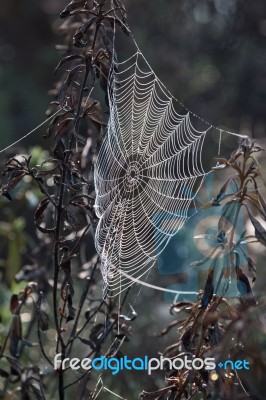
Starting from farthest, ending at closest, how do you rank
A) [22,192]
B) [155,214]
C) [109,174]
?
[22,192], [155,214], [109,174]

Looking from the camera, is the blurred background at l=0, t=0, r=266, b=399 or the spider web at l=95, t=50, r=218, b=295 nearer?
the spider web at l=95, t=50, r=218, b=295

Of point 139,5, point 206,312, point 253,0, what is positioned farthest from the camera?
point 139,5

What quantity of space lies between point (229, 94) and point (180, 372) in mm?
4841

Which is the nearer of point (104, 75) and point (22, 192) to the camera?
point (104, 75)

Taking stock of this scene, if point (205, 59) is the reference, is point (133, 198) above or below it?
below

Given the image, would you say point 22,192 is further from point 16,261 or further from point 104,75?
point 104,75

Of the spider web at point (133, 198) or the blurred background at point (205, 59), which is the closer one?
the spider web at point (133, 198)

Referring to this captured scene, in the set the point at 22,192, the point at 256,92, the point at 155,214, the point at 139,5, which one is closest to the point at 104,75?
the point at 155,214

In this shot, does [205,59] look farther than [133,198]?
Yes

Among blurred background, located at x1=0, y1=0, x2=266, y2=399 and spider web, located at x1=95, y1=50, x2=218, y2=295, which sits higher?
blurred background, located at x1=0, y1=0, x2=266, y2=399

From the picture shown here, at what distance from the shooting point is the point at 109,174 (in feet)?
7.78

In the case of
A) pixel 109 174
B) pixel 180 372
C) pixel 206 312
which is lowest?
pixel 180 372

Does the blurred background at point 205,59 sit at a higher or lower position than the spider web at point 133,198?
higher

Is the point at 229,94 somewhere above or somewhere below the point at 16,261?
above
